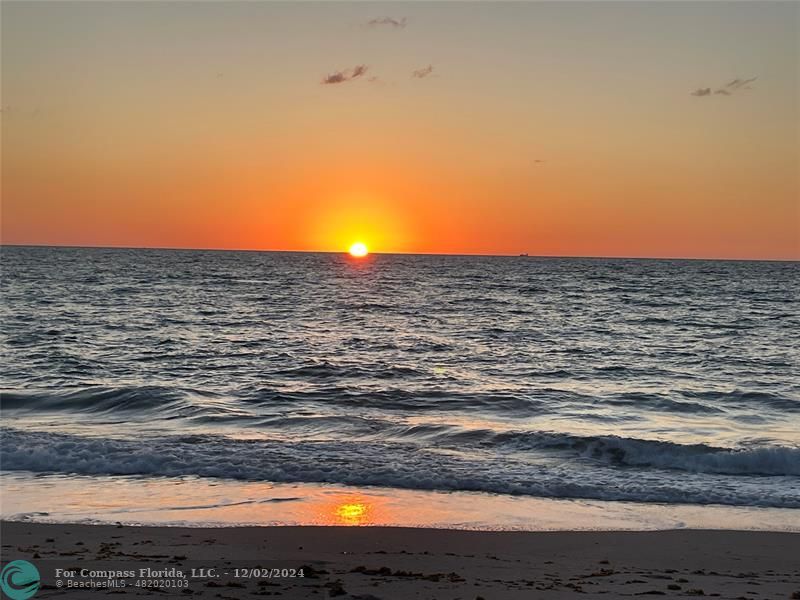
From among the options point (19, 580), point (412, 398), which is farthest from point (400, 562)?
point (412, 398)

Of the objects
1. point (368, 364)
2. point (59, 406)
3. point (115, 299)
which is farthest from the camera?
point (115, 299)

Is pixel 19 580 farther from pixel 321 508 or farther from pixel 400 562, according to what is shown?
pixel 321 508

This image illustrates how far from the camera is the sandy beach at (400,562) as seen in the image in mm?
7836

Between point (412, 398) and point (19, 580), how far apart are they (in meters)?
15.3

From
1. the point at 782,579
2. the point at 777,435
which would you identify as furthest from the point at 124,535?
the point at 777,435

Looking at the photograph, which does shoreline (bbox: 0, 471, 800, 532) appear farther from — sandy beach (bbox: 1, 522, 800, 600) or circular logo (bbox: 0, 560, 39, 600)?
circular logo (bbox: 0, 560, 39, 600)

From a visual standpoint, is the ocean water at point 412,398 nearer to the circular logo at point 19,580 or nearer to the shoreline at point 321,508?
the shoreline at point 321,508

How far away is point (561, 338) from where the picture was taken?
3819cm

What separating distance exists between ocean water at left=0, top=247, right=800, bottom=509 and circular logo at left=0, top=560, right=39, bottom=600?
5.24 m

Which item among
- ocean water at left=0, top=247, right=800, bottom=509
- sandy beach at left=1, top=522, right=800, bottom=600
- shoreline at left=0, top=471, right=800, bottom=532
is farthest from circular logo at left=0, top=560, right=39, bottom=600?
ocean water at left=0, top=247, right=800, bottom=509

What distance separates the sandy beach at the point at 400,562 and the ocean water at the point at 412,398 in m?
3.02

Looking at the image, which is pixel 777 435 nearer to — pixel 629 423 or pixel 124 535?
pixel 629 423

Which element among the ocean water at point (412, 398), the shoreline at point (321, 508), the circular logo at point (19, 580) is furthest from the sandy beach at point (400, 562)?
the ocean water at point (412, 398)

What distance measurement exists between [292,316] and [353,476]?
111ft
